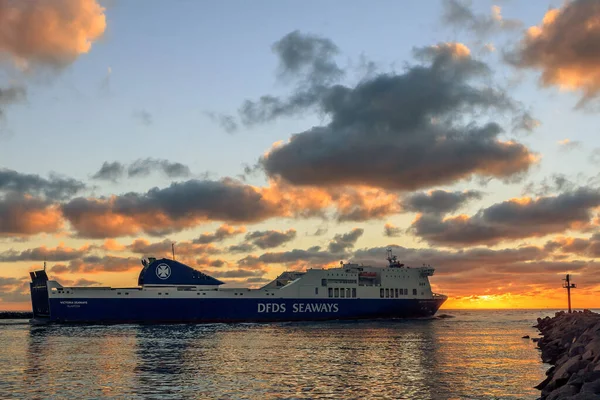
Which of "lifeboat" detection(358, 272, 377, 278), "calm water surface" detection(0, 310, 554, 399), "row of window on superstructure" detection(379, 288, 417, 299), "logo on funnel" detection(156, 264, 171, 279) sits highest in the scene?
"logo on funnel" detection(156, 264, 171, 279)

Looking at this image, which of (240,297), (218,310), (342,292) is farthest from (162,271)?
(342,292)

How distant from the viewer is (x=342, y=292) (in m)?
83.9

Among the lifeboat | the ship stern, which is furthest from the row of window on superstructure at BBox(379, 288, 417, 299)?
the ship stern

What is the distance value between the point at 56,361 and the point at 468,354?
2526cm

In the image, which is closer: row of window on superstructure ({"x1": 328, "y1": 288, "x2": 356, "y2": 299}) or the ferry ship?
the ferry ship

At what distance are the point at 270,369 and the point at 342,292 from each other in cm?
5548

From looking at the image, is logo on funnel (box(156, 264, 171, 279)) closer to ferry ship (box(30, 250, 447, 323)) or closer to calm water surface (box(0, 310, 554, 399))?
ferry ship (box(30, 250, 447, 323))

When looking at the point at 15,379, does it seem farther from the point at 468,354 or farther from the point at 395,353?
the point at 468,354

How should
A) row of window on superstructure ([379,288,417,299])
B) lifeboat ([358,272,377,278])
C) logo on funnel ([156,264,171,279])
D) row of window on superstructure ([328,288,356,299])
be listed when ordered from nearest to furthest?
1. logo on funnel ([156,264,171,279])
2. row of window on superstructure ([328,288,356,299])
3. lifeboat ([358,272,377,278])
4. row of window on superstructure ([379,288,417,299])

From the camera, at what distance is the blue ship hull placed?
74.9m

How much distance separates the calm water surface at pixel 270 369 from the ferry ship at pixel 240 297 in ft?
92.8

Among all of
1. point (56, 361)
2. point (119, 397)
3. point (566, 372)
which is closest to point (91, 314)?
point (56, 361)

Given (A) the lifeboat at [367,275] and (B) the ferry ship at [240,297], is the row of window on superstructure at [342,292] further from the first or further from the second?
(A) the lifeboat at [367,275]

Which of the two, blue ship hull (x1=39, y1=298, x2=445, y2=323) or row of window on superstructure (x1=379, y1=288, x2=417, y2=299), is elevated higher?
row of window on superstructure (x1=379, y1=288, x2=417, y2=299)
